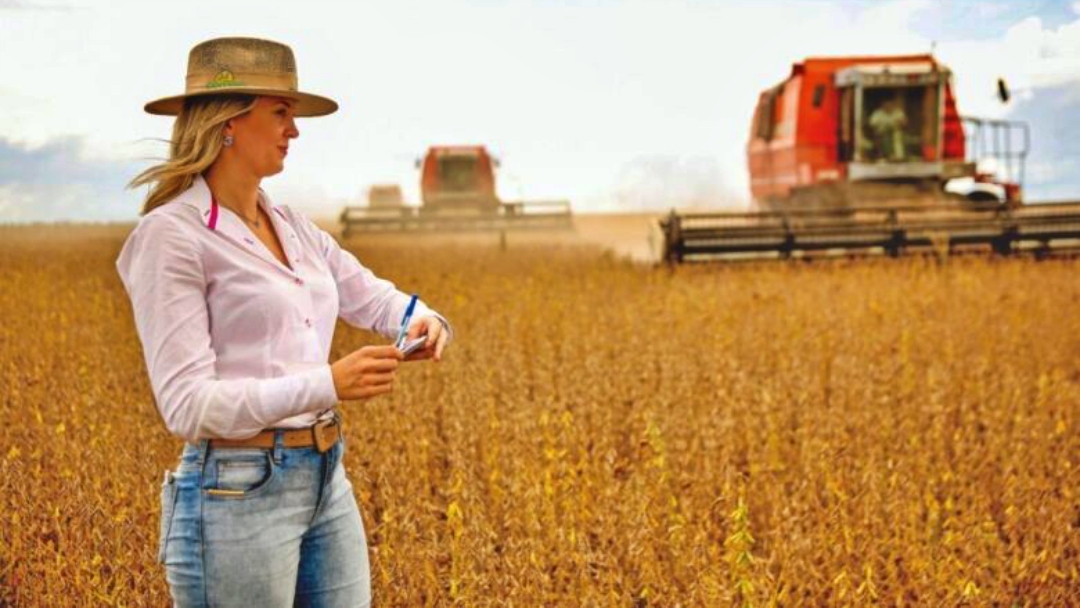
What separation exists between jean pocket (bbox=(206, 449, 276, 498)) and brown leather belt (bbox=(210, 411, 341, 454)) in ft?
0.05

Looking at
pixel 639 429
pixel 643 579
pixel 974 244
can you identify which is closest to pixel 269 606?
pixel 643 579

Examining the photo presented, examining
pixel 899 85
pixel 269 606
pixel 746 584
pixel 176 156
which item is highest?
pixel 899 85

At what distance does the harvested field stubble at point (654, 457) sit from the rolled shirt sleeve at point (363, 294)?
0.94 meters

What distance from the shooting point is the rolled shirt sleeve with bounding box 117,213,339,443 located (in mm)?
1778

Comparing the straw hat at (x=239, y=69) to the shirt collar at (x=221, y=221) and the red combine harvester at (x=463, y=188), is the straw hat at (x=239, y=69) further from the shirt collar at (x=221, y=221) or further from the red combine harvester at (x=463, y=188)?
the red combine harvester at (x=463, y=188)

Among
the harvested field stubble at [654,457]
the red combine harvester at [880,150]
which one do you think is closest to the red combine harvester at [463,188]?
the red combine harvester at [880,150]

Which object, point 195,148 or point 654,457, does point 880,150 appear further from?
point 195,148

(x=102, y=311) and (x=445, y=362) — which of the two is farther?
(x=102, y=311)

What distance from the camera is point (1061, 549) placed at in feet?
11.5

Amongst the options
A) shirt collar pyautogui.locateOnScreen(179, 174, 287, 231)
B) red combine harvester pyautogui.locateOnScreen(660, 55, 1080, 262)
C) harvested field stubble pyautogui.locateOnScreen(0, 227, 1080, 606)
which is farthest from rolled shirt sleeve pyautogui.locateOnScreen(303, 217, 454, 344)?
red combine harvester pyautogui.locateOnScreen(660, 55, 1080, 262)

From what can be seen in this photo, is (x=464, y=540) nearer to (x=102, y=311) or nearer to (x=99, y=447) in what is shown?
(x=99, y=447)

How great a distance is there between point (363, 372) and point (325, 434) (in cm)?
22

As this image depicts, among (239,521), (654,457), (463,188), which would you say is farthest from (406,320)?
(463,188)

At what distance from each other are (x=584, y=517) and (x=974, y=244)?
10.1 m
